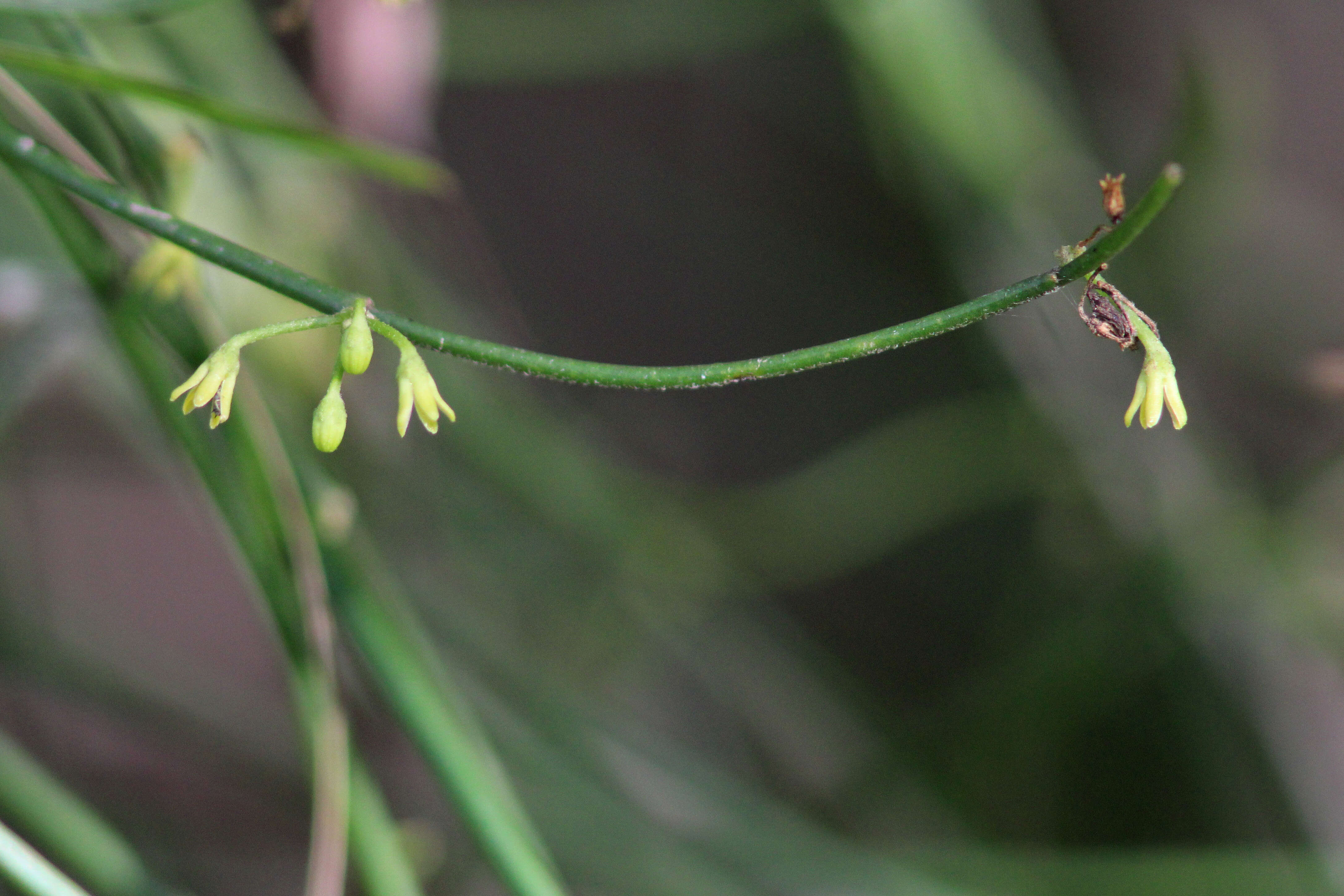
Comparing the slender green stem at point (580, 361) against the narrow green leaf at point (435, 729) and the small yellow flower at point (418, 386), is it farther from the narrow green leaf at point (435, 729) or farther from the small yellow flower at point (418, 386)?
the narrow green leaf at point (435, 729)

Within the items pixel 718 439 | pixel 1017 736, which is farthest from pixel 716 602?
pixel 718 439

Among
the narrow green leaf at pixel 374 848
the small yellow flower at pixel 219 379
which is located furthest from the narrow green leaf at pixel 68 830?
the small yellow flower at pixel 219 379

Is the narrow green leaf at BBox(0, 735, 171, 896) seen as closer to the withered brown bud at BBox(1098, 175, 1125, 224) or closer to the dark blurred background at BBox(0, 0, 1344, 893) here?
the dark blurred background at BBox(0, 0, 1344, 893)

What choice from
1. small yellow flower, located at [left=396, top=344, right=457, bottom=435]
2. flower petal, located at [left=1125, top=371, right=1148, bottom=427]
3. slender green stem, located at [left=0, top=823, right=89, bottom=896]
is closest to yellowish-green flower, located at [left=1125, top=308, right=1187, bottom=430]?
flower petal, located at [left=1125, top=371, right=1148, bottom=427]

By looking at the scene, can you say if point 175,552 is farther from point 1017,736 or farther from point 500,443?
point 1017,736

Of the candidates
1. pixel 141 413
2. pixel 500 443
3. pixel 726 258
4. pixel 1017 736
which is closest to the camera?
pixel 141 413

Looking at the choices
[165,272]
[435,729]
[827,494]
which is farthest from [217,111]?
[827,494]
